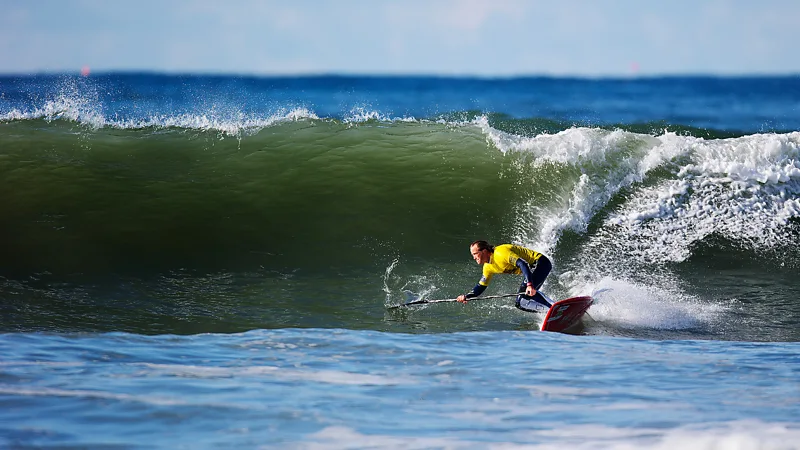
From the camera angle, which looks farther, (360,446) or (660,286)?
(660,286)

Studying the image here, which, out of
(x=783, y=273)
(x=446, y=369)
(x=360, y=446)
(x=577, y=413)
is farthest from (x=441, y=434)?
(x=783, y=273)

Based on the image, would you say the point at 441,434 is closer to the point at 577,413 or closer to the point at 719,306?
the point at 577,413

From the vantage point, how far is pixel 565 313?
7.19 m

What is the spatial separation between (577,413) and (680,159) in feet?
22.2

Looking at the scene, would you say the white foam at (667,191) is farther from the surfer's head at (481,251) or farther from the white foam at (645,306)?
the surfer's head at (481,251)

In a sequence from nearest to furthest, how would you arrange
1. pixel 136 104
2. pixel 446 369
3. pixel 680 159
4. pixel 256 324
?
pixel 446 369, pixel 256 324, pixel 680 159, pixel 136 104

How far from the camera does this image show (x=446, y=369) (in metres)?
5.52

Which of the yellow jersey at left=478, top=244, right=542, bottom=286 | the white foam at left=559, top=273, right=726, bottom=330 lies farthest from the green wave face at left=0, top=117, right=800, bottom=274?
the yellow jersey at left=478, top=244, right=542, bottom=286

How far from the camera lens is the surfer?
7.38m

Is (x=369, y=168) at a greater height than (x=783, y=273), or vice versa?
(x=369, y=168)

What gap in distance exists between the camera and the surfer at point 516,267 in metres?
7.38

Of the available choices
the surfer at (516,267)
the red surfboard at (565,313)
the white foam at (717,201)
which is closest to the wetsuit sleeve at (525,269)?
the surfer at (516,267)

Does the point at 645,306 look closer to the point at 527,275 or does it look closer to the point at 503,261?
the point at 527,275

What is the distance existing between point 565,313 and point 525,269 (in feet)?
1.77
